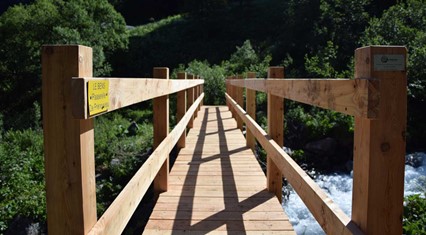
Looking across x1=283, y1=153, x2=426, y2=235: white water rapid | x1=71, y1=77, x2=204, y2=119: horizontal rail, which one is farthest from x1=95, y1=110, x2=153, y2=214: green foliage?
x1=71, y1=77, x2=204, y2=119: horizontal rail

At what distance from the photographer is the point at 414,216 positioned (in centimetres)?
574

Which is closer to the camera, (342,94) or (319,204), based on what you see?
(342,94)

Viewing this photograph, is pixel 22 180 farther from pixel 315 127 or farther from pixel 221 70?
pixel 221 70

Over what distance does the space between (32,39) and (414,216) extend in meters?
20.9

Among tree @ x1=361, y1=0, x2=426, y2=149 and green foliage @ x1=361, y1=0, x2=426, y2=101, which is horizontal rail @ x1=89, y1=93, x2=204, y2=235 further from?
green foliage @ x1=361, y1=0, x2=426, y2=101

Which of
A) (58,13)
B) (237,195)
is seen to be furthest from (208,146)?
(58,13)

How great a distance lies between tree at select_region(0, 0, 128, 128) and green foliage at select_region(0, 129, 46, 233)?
23.9ft

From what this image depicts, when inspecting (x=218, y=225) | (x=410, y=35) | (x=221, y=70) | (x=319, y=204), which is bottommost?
(x=218, y=225)

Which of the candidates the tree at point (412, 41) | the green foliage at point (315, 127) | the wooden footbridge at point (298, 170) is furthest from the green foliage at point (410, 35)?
A: the wooden footbridge at point (298, 170)

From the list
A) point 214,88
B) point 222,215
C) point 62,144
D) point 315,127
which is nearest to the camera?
point 62,144

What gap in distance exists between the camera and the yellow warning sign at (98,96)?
1394 mm

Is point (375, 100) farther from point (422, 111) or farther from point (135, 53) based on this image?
point (135, 53)

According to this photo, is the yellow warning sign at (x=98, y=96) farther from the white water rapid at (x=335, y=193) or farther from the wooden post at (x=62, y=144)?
the white water rapid at (x=335, y=193)

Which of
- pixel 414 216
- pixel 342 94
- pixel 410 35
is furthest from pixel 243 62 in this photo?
pixel 342 94
